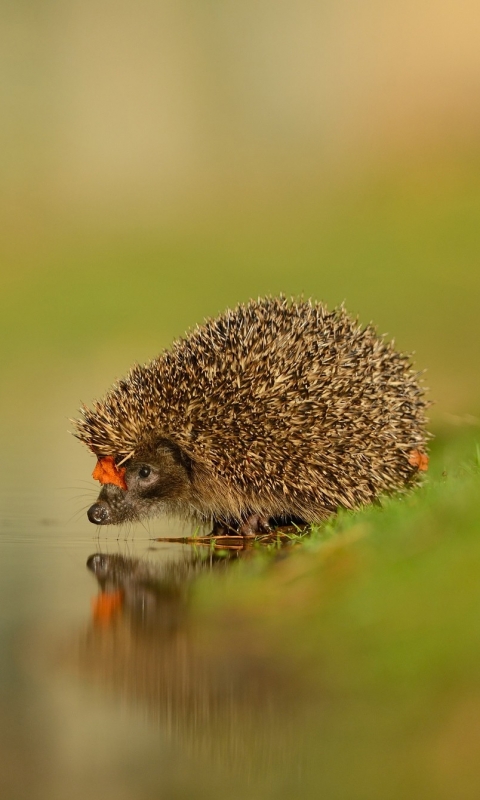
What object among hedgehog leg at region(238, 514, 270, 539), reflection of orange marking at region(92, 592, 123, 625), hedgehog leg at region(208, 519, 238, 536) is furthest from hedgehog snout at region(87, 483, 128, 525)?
reflection of orange marking at region(92, 592, 123, 625)

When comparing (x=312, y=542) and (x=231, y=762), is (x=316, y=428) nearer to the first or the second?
(x=312, y=542)

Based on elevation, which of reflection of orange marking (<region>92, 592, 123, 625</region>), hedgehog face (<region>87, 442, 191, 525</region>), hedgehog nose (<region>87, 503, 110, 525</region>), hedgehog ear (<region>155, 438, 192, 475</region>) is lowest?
reflection of orange marking (<region>92, 592, 123, 625</region>)

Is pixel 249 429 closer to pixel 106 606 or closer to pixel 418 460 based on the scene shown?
pixel 418 460

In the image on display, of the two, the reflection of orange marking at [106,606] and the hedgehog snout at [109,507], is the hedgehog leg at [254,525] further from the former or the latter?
the reflection of orange marking at [106,606]

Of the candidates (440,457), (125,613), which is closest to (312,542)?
(125,613)

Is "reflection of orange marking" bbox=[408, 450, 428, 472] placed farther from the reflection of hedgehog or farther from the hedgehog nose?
the hedgehog nose

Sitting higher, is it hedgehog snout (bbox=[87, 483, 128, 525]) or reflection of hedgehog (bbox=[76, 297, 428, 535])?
reflection of hedgehog (bbox=[76, 297, 428, 535])
